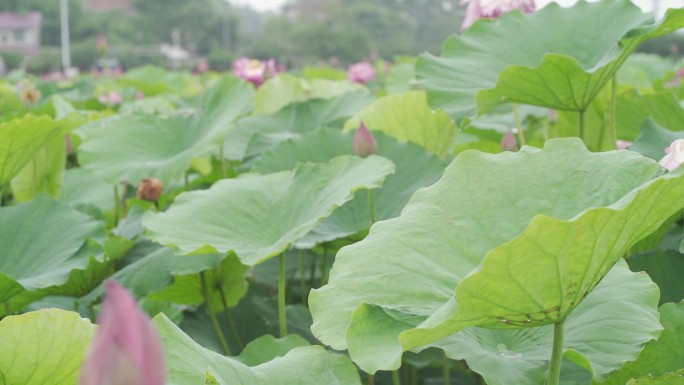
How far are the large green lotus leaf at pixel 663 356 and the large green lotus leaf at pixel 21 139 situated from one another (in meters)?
0.83

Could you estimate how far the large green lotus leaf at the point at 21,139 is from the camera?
116cm

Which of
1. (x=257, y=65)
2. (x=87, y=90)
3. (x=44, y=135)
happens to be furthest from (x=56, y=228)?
(x=87, y=90)

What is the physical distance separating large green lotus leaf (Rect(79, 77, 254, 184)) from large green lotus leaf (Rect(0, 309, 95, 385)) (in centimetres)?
69

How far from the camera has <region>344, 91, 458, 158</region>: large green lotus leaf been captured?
54.9 inches

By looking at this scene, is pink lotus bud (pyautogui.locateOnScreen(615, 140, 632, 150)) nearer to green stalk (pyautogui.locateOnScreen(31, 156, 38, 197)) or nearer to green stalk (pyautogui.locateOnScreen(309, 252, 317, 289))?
green stalk (pyautogui.locateOnScreen(309, 252, 317, 289))

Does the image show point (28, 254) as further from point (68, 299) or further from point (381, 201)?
point (381, 201)

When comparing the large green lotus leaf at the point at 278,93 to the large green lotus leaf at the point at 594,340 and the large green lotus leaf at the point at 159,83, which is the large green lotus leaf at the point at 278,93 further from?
the large green lotus leaf at the point at 159,83

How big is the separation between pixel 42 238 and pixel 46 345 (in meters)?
0.44

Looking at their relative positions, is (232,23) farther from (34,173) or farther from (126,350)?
(126,350)

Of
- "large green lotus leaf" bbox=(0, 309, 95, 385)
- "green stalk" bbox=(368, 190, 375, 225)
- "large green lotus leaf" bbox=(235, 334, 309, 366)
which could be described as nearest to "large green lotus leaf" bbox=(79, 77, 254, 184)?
"green stalk" bbox=(368, 190, 375, 225)

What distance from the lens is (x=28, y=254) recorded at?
106 cm

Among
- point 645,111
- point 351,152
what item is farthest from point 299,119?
point 645,111

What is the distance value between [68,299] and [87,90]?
9.53ft

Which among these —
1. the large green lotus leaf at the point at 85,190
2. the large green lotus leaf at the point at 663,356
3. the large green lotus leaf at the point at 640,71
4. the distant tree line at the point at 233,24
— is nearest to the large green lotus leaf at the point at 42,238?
the large green lotus leaf at the point at 85,190
